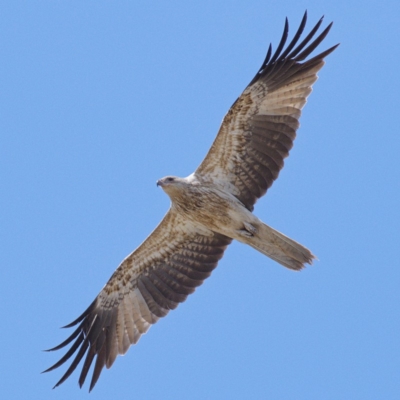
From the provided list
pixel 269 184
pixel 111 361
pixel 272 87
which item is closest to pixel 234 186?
pixel 269 184

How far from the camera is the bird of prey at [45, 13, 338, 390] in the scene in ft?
46.1

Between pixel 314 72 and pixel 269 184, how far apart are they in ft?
5.62

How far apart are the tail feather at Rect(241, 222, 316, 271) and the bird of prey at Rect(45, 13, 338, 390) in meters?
0.01

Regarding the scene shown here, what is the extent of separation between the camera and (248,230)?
14031 mm

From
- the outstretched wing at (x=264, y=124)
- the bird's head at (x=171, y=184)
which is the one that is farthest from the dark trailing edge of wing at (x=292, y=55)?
the bird's head at (x=171, y=184)

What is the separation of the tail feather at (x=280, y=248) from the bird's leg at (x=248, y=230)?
44mm

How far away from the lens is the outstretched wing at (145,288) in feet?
49.3

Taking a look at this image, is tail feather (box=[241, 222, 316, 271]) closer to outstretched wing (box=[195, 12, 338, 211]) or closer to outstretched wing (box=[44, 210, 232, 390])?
outstretched wing (box=[195, 12, 338, 211])

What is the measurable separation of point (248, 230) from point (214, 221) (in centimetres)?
57

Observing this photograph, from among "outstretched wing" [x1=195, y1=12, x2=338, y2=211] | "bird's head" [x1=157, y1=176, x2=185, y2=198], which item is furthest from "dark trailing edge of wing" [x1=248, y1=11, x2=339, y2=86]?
"bird's head" [x1=157, y1=176, x2=185, y2=198]

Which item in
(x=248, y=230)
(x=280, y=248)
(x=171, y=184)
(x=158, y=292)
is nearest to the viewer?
(x=280, y=248)

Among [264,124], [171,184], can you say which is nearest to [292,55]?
[264,124]

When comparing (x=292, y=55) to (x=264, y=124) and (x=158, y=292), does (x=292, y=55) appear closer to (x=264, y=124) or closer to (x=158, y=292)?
(x=264, y=124)

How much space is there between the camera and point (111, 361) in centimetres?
1495
